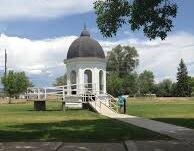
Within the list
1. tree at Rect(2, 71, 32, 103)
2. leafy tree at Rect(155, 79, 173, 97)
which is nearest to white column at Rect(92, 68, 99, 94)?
tree at Rect(2, 71, 32, 103)

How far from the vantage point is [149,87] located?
488 feet

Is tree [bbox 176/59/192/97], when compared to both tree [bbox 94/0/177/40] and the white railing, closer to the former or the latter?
the white railing

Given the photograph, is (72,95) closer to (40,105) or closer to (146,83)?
(40,105)

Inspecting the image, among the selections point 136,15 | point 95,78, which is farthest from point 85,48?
point 136,15

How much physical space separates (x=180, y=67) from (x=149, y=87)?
18127mm

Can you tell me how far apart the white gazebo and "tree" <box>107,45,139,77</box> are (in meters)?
77.6

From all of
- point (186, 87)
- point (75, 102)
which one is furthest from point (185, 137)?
point (186, 87)

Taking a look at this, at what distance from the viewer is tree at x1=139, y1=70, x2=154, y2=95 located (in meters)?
142

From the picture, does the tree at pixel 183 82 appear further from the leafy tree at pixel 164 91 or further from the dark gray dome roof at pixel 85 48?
the dark gray dome roof at pixel 85 48

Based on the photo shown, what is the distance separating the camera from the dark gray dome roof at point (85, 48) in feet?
157

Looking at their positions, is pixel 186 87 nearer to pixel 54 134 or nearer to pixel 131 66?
pixel 131 66

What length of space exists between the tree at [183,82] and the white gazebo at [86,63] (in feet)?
253

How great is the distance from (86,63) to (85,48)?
1.30 meters

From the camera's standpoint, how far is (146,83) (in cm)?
14700
